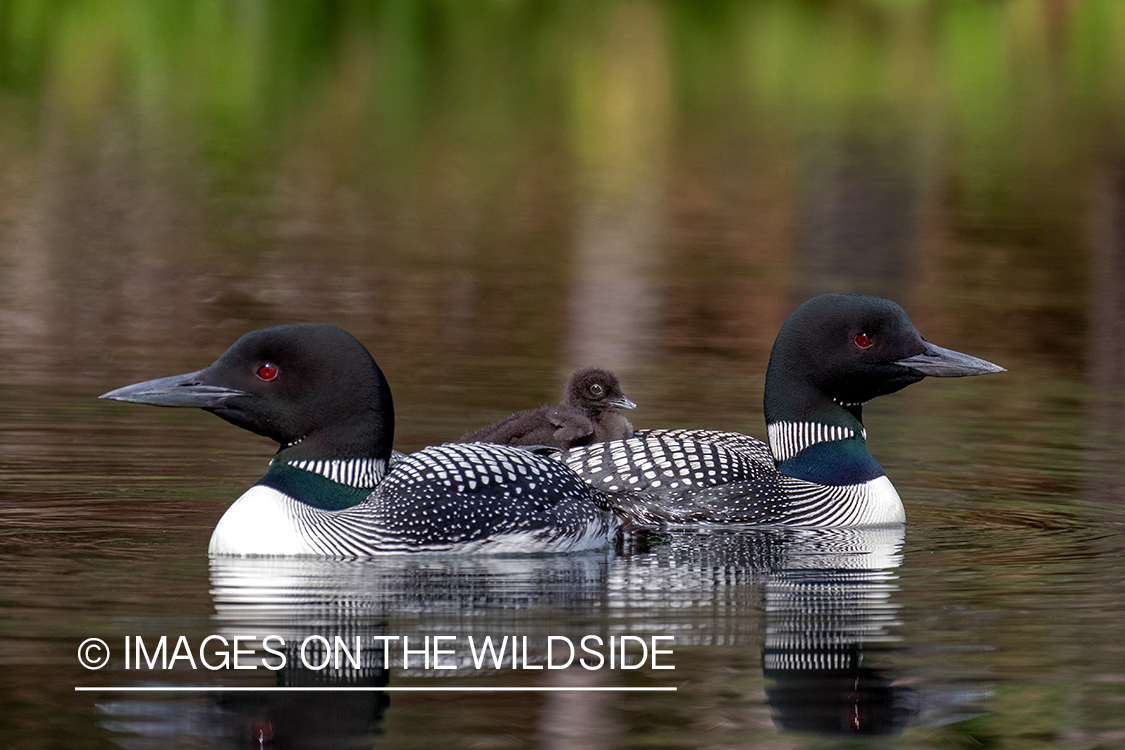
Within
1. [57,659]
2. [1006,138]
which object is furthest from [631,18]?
[57,659]

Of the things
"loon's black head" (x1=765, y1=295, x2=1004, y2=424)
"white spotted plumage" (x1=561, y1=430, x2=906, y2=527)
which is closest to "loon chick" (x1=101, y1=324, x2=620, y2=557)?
"white spotted plumage" (x1=561, y1=430, x2=906, y2=527)

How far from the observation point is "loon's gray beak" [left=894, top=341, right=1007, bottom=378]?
6527 mm

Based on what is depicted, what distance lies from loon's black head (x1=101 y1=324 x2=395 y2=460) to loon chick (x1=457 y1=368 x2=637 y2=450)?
1.37m

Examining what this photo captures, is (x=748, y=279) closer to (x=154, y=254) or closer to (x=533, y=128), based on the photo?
(x=154, y=254)

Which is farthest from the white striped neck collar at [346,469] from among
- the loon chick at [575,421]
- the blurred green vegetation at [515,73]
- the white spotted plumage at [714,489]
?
the blurred green vegetation at [515,73]

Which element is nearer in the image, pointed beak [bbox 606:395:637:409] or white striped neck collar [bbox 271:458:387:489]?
white striped neck collar [bbox 271:458:387:489]

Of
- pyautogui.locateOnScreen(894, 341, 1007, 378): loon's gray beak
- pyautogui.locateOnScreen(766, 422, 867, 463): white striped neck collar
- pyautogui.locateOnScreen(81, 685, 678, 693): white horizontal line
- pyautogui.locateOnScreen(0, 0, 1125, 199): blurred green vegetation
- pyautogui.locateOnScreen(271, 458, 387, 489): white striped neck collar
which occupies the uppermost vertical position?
pyautogui.locateOnScreen(0, 0, 1125, 199): blurred green vegetation

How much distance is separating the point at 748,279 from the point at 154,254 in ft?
13.2

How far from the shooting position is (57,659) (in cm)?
446

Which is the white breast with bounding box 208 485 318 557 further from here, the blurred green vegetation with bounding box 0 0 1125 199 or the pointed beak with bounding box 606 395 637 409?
the blurred green vegetation with bounding box 0 0 1125 199

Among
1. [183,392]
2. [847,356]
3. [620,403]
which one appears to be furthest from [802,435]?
[183,392]

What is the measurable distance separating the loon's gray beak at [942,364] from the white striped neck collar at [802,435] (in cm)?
32

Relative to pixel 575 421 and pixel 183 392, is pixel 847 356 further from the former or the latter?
pixel 183 392

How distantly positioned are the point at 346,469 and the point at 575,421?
1447mm
